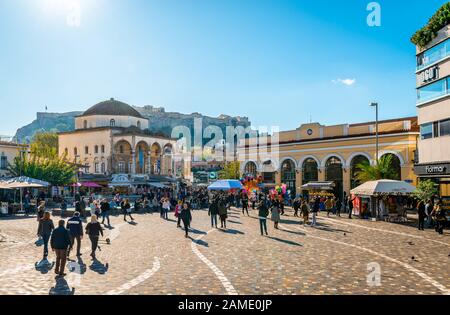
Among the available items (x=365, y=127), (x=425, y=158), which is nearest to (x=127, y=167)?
(x=365, y=127)

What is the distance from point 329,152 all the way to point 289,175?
5.89 meters

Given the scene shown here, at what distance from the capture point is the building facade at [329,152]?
37469 mm

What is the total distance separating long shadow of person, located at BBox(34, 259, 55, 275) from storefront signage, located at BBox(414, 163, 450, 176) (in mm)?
22353

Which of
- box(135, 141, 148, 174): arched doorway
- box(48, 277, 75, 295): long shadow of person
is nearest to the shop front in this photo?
box(48, 277, 75, 295): long shadow of person

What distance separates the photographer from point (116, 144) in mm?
71875

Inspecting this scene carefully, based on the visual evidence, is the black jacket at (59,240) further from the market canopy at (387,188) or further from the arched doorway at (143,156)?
the arched doorway at (143,156)

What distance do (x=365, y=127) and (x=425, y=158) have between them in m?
12.7

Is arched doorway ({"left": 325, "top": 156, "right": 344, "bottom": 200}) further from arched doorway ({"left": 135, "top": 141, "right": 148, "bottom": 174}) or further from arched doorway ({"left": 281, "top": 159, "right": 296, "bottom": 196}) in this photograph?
arched doorway ({"left": 135, "top": 141, "right": 148, "bottom": 174})

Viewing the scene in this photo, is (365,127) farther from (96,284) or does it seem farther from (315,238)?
(96,284)

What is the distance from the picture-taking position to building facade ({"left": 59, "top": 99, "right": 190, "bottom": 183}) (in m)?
71.6

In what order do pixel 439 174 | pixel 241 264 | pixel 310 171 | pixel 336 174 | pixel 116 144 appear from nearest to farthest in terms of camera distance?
pixel 241 264 → pixel 439 174 → pixel 336 174 → pixel 310 171 → pixel 116 144

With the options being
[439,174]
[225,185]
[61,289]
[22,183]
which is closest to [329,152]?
[225,185]

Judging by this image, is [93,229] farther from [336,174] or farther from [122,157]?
[122,157]

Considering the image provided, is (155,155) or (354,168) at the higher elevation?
(155,155)
